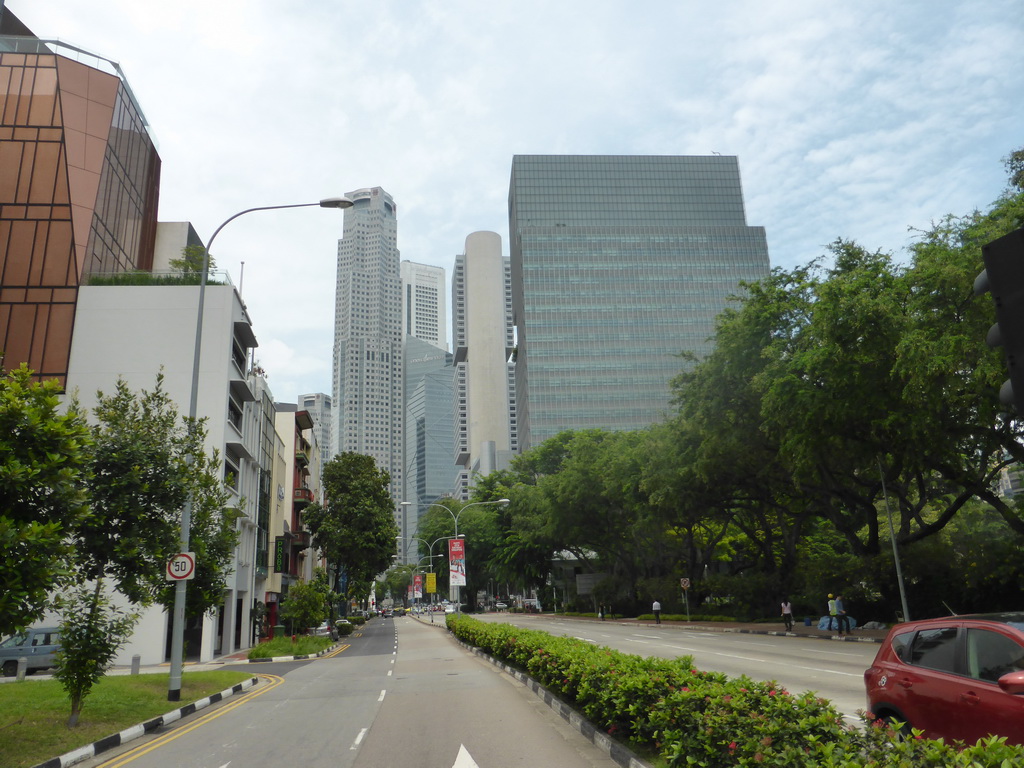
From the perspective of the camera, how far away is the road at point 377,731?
9.90m

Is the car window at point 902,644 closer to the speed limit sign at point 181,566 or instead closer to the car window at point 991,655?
the car window at point 991,655

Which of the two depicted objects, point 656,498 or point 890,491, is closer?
point 890,491

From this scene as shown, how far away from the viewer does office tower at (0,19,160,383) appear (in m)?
34.0

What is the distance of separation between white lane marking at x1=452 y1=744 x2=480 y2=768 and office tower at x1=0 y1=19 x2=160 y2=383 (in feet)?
101

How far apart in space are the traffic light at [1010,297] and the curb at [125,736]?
1188cm

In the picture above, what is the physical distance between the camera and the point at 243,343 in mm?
39438

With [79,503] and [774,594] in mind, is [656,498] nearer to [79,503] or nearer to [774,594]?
[774,594]

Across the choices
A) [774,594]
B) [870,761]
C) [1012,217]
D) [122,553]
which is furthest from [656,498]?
[870,761]

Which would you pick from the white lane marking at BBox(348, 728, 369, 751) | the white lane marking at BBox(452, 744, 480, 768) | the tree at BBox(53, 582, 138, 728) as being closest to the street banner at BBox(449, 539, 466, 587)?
the tree at BBox(53, 582, 138, 728)

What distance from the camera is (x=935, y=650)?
23.6 feet

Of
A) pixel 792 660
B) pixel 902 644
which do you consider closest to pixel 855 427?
pixel 792 660

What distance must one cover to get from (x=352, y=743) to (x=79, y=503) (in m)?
5.26

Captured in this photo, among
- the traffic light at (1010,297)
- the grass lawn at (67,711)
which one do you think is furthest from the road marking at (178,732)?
the traffic light at (1010,297)

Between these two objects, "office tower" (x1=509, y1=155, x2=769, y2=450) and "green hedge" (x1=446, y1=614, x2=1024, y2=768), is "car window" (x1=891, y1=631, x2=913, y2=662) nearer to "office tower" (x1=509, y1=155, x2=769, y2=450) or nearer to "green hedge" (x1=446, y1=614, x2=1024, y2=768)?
"green hedge" (x1=446, y1=614, x2=1024, y2=768)
